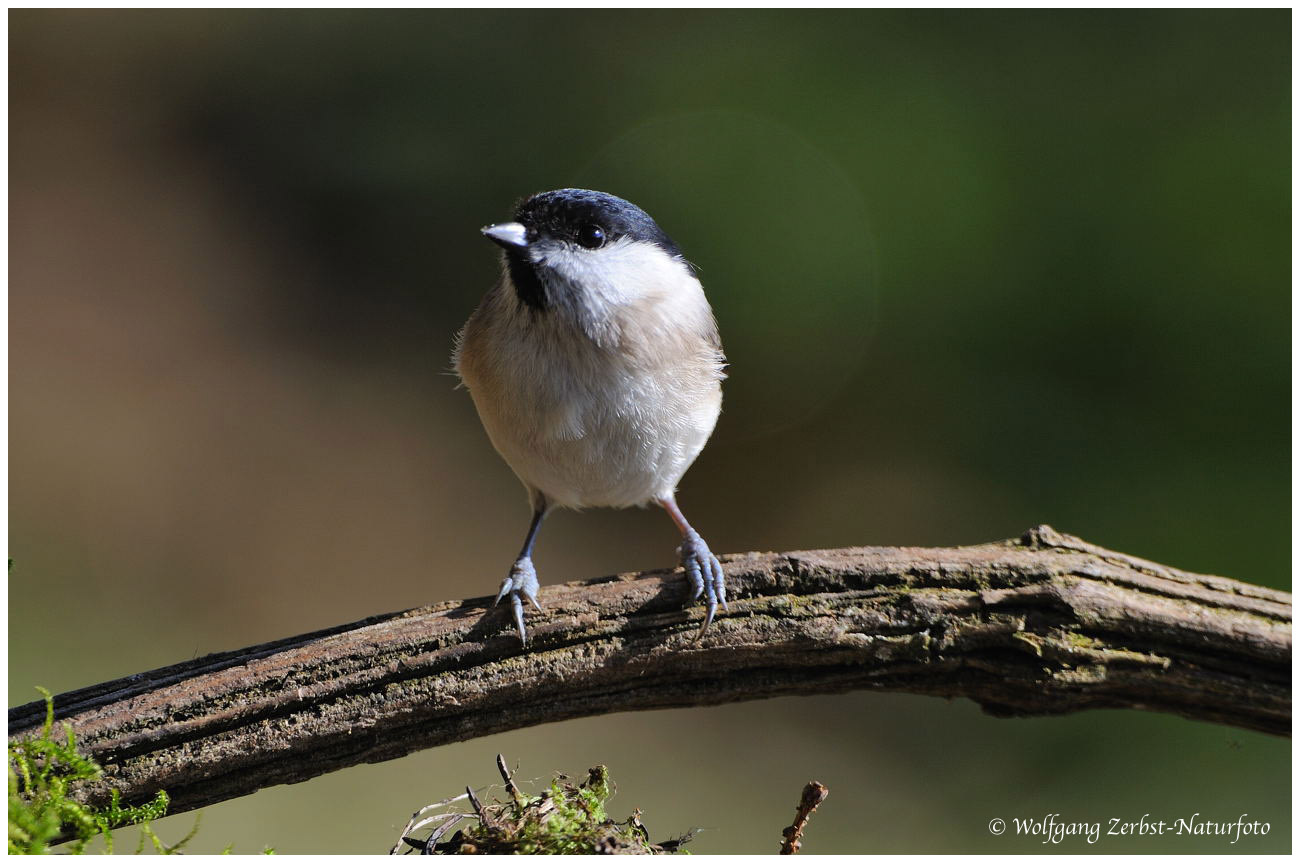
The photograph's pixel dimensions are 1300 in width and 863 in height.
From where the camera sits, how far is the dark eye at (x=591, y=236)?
1.63 meters

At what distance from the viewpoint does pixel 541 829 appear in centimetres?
117

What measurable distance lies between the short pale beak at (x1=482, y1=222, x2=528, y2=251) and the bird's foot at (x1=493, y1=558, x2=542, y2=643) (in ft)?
1.91

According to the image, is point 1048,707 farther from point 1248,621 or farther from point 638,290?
point 638,290

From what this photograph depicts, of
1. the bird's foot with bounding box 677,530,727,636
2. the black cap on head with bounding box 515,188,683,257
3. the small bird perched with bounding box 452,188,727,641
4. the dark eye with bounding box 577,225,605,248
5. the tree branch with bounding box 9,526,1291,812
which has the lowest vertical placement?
the tree branch with bounding box 9,526,1291,812

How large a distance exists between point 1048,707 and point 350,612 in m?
2.86

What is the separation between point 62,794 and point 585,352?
1016mm

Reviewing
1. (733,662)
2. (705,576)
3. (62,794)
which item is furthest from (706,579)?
(62,794)

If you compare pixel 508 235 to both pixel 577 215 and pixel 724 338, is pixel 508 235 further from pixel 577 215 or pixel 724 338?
pixel 724 338

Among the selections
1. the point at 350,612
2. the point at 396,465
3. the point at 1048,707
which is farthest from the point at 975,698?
the point at 396,465

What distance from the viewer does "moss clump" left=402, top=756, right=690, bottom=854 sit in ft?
3.83

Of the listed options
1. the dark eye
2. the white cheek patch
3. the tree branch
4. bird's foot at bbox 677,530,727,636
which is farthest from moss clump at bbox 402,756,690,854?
the dark eye

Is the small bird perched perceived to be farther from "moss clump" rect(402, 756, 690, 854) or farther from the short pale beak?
"moss clump" rect(402, 756, 690, 854)

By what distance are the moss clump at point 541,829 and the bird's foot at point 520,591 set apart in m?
0.28

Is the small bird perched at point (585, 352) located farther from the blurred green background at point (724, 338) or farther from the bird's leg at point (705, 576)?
the blurred green background at point (724, 338)
